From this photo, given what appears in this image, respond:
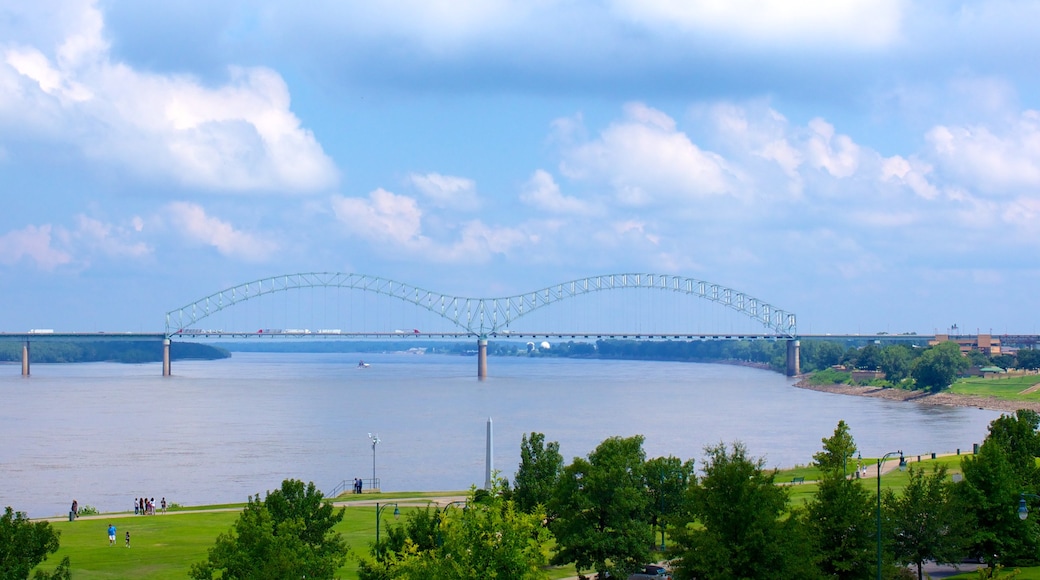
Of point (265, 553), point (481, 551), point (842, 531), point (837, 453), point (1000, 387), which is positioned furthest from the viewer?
point (1000, 387)

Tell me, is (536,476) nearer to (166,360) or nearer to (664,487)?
(664,487)

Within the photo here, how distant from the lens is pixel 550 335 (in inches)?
7352

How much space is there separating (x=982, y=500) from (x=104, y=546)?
22.8 meters

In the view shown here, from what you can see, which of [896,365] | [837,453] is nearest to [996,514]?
[837,453]

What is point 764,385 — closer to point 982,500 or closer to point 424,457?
point 424,457

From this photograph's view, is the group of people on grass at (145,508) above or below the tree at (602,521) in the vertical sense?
below

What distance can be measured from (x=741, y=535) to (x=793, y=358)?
536ft

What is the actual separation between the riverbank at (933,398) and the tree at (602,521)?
67.3m

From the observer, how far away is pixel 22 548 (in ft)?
68.7

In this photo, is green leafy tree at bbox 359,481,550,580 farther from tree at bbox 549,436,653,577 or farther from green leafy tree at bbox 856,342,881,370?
green leafy tree at bbox 856,342,881,370

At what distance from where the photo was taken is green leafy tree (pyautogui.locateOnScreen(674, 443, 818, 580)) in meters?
22.1

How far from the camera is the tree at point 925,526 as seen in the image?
2656 centimetres

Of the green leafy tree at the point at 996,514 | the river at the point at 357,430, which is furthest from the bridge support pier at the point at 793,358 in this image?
the green leafy tree at the point at 996,514

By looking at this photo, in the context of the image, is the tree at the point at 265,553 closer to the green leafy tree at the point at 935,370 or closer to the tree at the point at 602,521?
the tree at the point at 602,521
